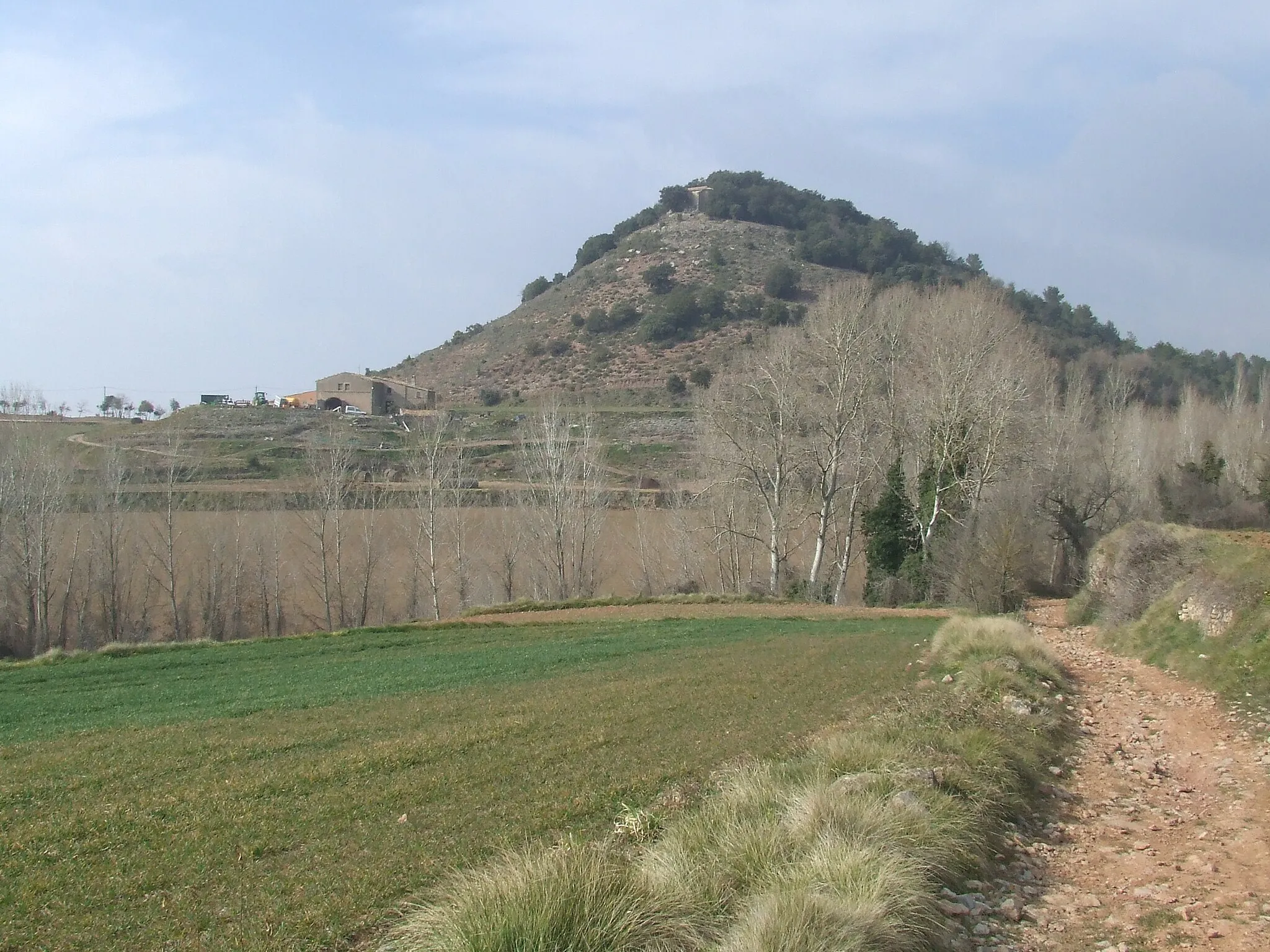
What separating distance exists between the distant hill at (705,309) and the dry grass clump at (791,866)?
75838 millimetres

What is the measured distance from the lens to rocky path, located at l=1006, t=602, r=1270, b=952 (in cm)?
624

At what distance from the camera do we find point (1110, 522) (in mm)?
45281

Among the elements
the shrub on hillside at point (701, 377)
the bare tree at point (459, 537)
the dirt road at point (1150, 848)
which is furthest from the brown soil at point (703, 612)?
the shrub on hillside at point (701, 377)

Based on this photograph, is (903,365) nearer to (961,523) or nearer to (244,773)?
(961,523)

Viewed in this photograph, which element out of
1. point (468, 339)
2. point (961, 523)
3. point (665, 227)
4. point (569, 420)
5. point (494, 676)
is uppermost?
point (665, 227)

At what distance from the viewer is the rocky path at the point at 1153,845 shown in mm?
6238

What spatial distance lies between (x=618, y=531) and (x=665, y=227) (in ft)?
286

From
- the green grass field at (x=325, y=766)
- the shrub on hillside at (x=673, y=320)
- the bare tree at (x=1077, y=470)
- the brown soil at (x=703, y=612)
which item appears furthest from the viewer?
the shrub on hillside at (x=673, y=320)

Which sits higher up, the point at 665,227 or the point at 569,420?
the point at 665,227

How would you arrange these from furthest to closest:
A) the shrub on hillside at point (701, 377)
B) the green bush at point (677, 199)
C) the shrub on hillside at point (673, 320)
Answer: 1. the green bush at point (677, 199)
2. the shrub on hillside at point (673, 320)
3. the shrub on hillside at point (701, 377)

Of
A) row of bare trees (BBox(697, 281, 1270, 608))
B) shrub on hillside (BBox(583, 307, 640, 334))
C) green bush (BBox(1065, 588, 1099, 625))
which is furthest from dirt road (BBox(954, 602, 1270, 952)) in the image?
shrub on hillside (BBox(583, 307, 640, 334))

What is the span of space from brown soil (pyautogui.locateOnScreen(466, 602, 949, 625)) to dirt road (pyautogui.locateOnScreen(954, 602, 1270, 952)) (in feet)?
61.8

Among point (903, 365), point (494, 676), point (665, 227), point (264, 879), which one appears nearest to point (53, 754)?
point (264, 879)

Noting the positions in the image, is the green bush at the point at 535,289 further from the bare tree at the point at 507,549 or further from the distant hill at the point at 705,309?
the bare tree at the point at 507,549
